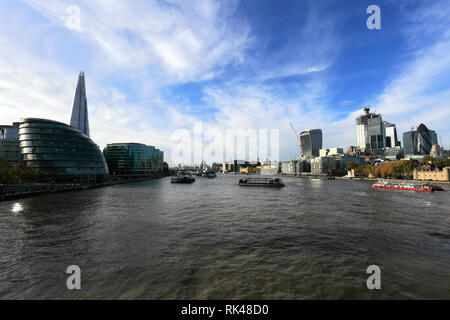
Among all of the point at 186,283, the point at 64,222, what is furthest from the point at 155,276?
the point at 64,222

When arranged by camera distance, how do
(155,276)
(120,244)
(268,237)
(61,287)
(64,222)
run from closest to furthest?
(61,287) < (155,276) < (120,244) < (268,237) < (64,222)

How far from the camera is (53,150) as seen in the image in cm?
8262

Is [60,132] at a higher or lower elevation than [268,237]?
higher

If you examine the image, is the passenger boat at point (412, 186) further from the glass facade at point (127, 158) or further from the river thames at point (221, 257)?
the glass facade at point (127, 158)

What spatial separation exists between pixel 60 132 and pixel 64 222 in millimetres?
86001

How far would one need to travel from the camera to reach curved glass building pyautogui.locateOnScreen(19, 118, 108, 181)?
79.9 m

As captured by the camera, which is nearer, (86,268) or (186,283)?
(186,283)

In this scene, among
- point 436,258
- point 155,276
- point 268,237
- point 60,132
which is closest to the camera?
point 155,276

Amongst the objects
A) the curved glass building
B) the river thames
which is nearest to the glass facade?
the curved glass building

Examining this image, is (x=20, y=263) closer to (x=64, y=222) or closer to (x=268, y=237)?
(x=64, y=222)

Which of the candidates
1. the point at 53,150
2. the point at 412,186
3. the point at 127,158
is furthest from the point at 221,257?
the point at 127,158

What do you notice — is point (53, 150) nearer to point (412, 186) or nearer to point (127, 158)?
point (127, 158)

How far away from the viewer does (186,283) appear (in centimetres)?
1105

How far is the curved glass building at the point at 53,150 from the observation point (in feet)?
262
